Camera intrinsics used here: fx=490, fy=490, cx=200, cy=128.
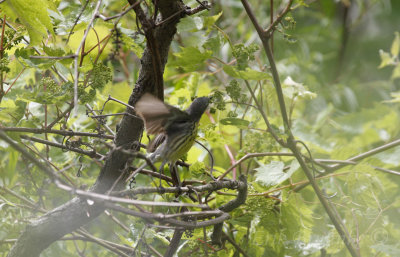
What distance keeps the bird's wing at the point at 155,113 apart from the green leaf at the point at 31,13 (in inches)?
12.7

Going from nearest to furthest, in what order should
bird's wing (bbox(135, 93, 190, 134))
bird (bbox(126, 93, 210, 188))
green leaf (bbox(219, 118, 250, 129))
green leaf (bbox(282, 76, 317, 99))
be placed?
bird's wing (bbox(135, 93, 190, 134))
bird (bbox(126, 93, 210, 188))
green leaf (bbox(219, 118, 250, 129))
green leaf (bbox(282, 76, 317, 99))

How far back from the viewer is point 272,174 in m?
1.58

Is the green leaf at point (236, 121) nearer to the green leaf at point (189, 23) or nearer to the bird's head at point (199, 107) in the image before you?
the bird's head at point (199, 107)

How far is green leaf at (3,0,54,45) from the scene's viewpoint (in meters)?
1.24

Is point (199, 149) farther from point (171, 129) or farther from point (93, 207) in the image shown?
point (93, 207)

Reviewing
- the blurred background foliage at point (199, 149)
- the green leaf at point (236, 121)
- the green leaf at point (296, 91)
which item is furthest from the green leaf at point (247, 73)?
the green leaf at point (296, 91)

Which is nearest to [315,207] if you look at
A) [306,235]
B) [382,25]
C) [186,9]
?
[306,235]

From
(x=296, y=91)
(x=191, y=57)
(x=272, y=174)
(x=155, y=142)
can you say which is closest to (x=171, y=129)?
(x=155, y=142)

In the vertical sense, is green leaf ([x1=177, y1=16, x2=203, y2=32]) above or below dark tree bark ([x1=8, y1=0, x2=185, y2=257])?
above

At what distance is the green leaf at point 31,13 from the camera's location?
4.07 ft

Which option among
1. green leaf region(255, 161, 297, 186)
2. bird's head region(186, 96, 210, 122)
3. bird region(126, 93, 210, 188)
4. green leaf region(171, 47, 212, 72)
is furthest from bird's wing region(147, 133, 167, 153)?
green leaf region(255, 161, 297, 186)

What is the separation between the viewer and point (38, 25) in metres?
1.26

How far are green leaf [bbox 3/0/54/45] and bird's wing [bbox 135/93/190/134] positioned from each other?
0.32 m

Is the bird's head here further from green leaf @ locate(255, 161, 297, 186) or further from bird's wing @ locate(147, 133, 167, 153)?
green leaf @ locate(255, 161, 297, 186)
